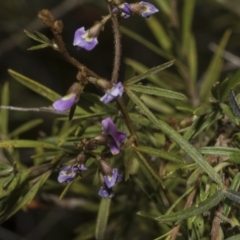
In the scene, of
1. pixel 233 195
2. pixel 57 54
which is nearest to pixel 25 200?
pixel 233 195

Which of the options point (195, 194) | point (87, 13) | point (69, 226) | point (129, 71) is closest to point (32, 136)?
point (69, 226)

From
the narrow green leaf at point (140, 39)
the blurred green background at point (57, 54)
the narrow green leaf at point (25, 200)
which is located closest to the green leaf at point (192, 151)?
the narrow green leaf at point (25, 200)

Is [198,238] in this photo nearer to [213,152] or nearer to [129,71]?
[213,152]

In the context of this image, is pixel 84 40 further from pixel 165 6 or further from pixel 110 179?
pixel 165 6

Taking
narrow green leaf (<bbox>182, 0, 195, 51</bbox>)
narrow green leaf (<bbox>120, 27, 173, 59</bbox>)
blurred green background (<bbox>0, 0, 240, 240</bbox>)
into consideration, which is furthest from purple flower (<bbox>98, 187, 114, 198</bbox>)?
blurred green background (<bbox>0, 0, 240, 240</bbox>)

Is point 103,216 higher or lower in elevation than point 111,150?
lower

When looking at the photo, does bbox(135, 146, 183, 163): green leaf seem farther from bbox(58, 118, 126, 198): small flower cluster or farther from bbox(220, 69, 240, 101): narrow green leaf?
bbox(220, 69, 240, 101): narrow green leaf
